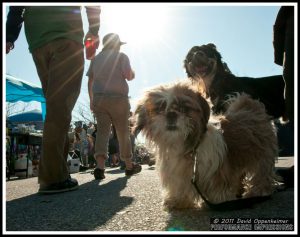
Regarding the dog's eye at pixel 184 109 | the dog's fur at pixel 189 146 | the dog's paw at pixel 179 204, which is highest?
the dog's eye at pixel 184 109

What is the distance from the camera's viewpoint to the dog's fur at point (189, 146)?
2.94 metres

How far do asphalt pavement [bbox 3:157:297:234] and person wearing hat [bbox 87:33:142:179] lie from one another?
79.4 inches

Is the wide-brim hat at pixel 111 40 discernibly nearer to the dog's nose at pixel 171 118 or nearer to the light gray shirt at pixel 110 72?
the light gray shirt at pixel 110 72

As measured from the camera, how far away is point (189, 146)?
298cm

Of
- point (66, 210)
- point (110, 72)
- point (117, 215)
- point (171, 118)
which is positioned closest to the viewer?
point (117, 215)

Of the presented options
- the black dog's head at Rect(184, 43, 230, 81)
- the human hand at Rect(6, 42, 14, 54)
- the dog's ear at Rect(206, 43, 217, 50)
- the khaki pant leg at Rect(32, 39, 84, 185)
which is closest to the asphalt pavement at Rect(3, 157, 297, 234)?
the khaki pant leg at Rect(32, 39, 84, 185)

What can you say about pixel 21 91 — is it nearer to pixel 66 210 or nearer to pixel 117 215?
pixel 66 210

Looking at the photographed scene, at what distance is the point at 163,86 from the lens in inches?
127

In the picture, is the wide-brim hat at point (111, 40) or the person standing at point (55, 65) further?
the wide-brim hat at point (111, 40)

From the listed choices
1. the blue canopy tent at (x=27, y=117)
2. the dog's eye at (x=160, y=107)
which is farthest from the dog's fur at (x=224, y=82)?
the blue canopy tent at (x=27, y=117)

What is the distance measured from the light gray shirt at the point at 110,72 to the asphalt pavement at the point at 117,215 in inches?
93.3

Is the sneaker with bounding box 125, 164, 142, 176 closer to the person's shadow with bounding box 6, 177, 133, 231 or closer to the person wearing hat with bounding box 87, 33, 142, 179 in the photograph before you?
the person wearing hat with bounding box 87, 33, 142, 179

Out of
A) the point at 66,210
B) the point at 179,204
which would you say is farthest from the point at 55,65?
the point at 179,204

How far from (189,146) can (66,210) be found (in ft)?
3.99
